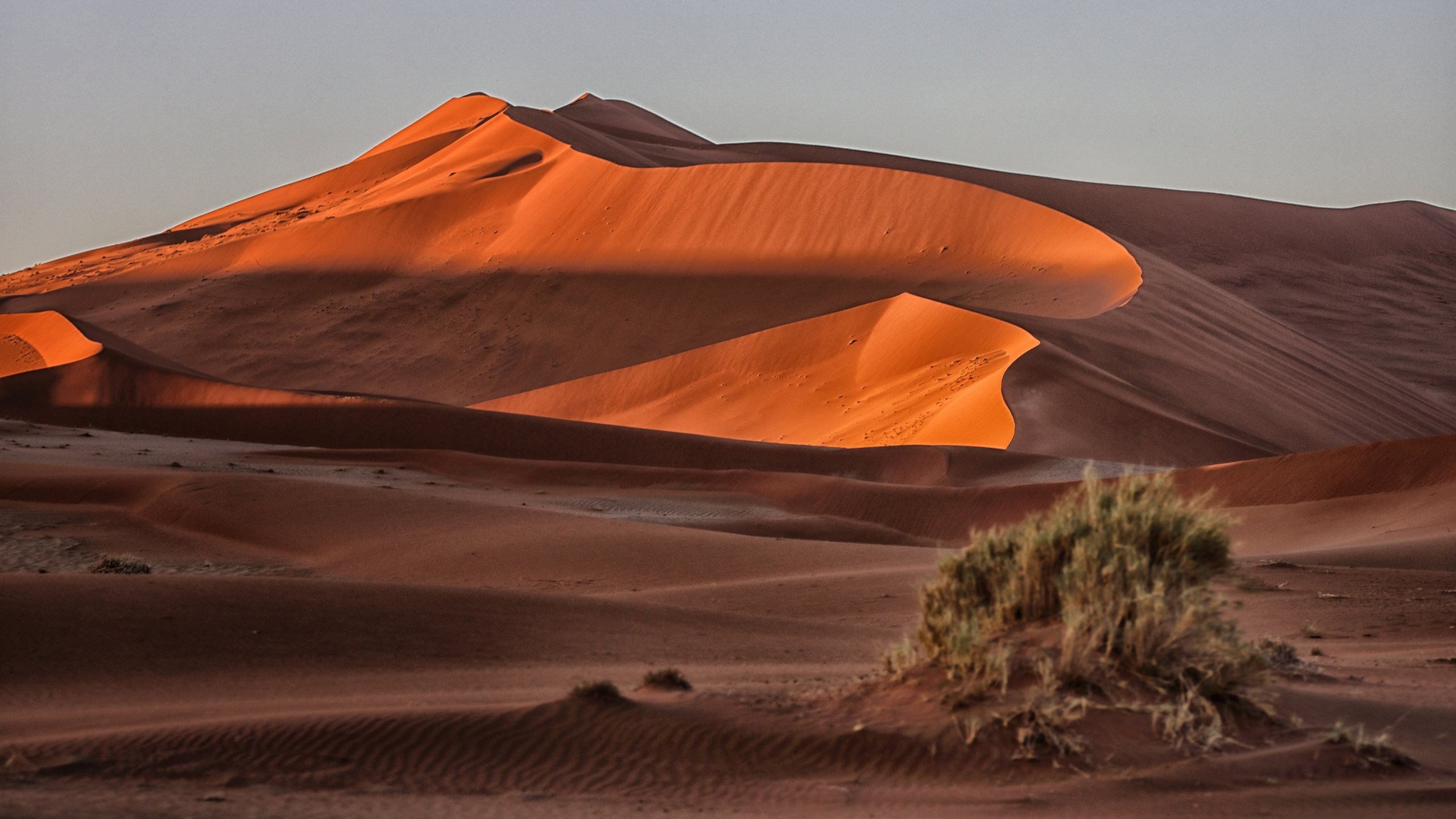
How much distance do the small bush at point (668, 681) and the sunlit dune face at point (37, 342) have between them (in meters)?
33.2

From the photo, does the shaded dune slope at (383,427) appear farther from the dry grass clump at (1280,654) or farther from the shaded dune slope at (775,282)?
the dry grass clump at (1280,654)

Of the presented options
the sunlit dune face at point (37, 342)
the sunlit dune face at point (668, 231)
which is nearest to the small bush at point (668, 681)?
the sunlit dune face at point (668, 231)

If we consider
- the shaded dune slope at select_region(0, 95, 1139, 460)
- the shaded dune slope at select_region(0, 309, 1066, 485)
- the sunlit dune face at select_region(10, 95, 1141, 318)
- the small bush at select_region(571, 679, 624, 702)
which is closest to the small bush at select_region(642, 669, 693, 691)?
the small bush at select_region(571, 679, 624, 702)

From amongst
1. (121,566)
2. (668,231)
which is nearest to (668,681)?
(121,566)

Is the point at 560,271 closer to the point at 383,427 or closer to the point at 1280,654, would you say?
the point at 383,427

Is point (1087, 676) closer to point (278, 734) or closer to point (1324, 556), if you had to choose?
point (278, 734)

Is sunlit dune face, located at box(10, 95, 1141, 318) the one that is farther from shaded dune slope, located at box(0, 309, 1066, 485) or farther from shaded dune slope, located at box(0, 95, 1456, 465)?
shaded dune slope, located at box(0, 309, 1066, 485)

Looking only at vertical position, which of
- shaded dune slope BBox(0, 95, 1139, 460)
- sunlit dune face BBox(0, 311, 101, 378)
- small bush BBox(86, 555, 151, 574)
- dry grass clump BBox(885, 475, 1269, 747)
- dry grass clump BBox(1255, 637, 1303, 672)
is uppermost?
shaded dune slope BBox(0, 95, 1139, 460)

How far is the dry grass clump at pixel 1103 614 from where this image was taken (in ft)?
20.6

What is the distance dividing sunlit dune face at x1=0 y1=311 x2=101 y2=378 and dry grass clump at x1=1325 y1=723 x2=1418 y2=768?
1410 inches

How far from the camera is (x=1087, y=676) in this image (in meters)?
6.34

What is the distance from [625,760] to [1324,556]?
9735 mm

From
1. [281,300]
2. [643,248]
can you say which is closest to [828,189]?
[643,248]

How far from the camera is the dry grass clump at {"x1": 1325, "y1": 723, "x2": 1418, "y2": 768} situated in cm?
591
